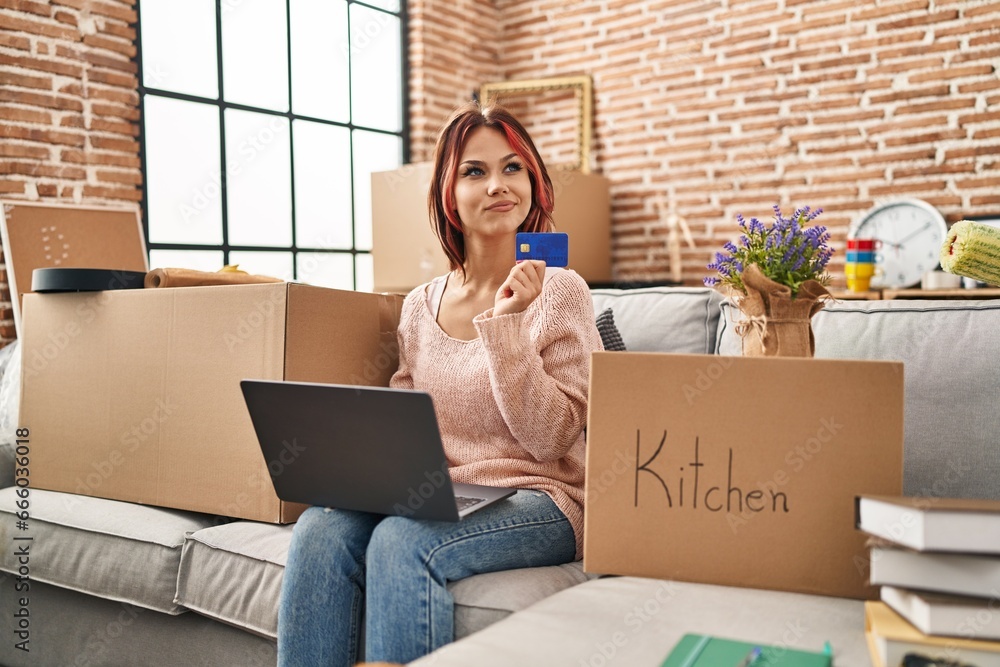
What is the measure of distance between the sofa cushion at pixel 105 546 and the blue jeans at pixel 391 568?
411 mm

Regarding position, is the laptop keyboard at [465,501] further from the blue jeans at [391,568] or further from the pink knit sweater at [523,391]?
the pink knit sweater at [523,391]

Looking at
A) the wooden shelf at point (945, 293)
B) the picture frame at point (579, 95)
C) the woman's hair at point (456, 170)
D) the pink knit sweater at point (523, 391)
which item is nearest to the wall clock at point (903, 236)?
the wooden shelf at point (945, 293)

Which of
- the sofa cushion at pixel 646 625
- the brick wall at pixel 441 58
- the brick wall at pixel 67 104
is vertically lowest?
the sofa cushion at pixel 646 625

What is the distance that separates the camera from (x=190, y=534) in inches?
64.4

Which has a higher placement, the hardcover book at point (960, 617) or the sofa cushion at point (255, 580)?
the hardcover book at point (960, 617)

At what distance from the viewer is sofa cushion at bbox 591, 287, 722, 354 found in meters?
1.88

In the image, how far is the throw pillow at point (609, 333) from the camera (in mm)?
1863

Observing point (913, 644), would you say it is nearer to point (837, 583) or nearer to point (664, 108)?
point (837, 583)

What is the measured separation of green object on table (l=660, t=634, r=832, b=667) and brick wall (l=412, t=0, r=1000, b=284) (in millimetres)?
3156

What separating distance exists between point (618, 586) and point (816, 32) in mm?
3356

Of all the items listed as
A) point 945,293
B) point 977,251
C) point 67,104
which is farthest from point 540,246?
point 945,293

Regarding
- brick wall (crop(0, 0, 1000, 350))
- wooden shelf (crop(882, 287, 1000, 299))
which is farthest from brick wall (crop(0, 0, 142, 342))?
wooden shelf (crop(882, 287, 1000, 299))

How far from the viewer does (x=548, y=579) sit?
135 centimetres

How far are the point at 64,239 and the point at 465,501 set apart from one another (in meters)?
2.05
